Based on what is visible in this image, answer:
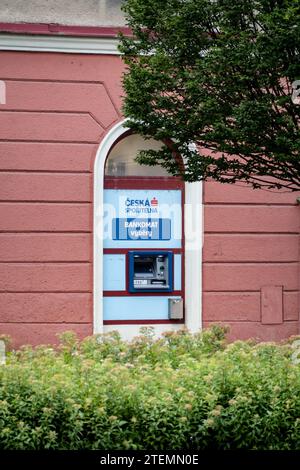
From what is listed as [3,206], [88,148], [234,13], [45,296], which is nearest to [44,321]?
[45,296]

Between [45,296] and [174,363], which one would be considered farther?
[45,296]

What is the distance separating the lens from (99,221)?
11.9 metres

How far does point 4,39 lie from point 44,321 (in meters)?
3.66

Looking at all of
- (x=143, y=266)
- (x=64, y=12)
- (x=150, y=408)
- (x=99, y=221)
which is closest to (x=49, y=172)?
(x=99, y=221)

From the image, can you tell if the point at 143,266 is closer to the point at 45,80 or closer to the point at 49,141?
the point at 49,141

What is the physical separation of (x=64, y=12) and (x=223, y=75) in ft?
15.5

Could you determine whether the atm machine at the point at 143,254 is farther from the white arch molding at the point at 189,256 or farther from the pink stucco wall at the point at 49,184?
the pink stucco wall at the point at 49,184

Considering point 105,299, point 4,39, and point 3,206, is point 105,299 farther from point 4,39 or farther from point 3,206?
point 4,39

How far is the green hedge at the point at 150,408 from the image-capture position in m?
5.83

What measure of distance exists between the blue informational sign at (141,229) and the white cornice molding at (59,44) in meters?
2.23

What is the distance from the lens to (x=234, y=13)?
24.8 ft

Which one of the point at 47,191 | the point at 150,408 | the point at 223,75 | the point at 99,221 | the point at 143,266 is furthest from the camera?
the point at 143,266

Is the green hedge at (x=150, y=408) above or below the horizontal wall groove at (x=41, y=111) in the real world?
below

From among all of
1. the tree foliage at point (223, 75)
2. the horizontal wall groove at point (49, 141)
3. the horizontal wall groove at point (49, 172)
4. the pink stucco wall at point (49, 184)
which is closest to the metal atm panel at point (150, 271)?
the pink stucco wall at point (49, 184)
